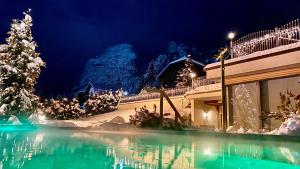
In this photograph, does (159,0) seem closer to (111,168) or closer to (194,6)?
(194,6)

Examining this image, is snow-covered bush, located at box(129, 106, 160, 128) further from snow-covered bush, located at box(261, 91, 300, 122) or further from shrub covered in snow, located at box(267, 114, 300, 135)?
shrub covered in snow, located at box(267, 114, 300, 135)

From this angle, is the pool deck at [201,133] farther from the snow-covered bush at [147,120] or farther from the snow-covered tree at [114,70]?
the snow-covered tree at [114,70]

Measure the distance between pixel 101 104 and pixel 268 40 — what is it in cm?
2427

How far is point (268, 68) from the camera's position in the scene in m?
12.9

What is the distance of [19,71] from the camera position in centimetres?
2423

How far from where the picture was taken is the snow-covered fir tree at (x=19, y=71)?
23719 mm

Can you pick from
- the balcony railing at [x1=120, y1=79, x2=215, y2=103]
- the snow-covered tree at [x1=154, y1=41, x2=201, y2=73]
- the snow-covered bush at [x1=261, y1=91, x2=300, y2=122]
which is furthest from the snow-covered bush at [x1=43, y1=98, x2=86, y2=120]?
the snow-covered tree at [x1=154, y1=41, x2=201, y2=73]

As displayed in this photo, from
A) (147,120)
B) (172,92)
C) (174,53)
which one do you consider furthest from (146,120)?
(174,53)

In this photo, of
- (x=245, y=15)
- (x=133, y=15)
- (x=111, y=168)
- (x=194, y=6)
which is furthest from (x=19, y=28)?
(x=133, y=15)

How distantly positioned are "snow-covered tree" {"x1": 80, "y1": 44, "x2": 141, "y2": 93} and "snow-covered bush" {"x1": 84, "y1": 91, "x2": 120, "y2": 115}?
73.6 ft

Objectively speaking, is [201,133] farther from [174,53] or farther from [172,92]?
[174,53]

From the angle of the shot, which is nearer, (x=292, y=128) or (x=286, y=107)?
(x=292, y=128)

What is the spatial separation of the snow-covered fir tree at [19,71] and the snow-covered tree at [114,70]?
3398 cm

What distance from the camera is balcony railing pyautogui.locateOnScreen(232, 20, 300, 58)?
1261cm
